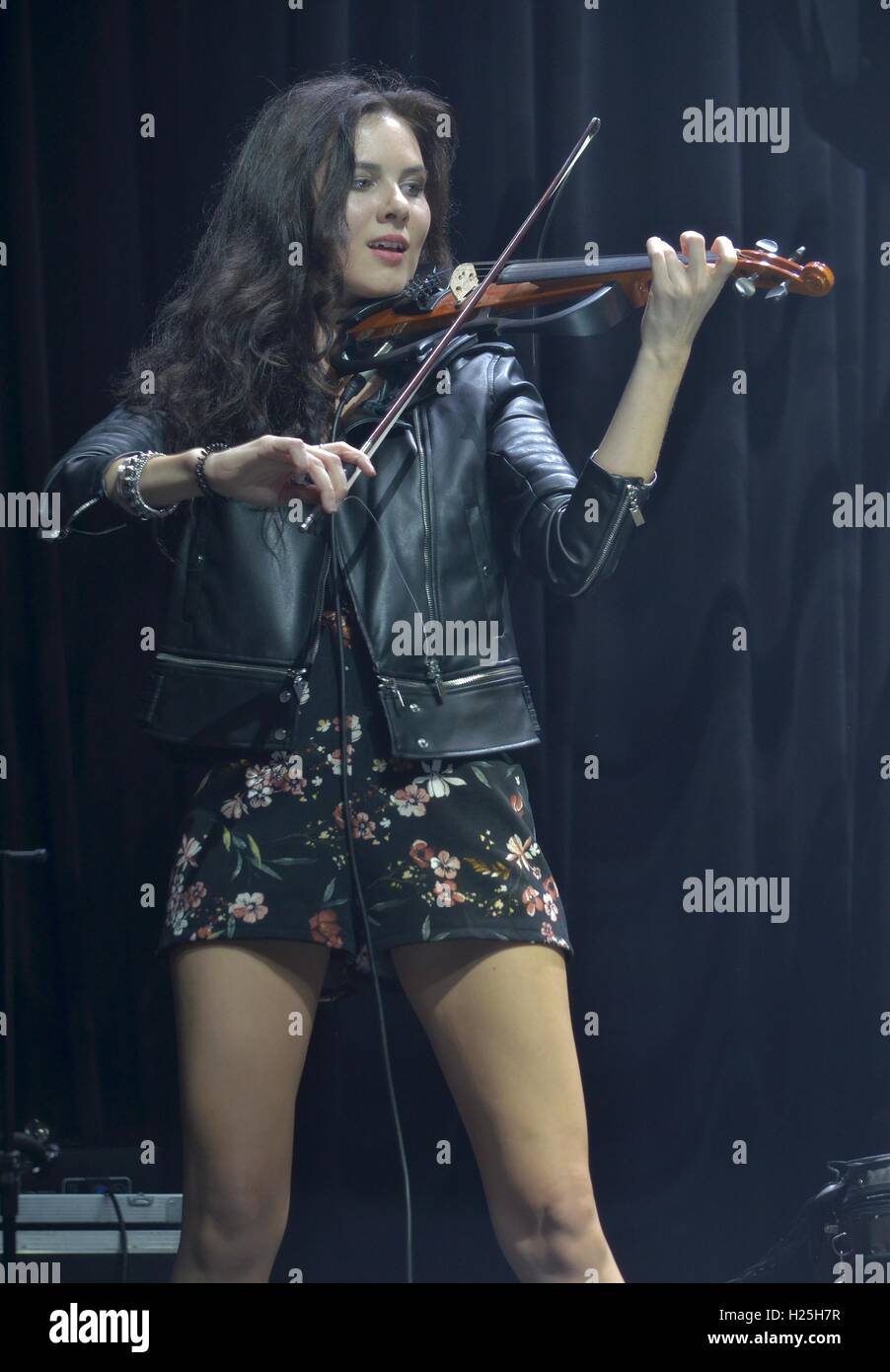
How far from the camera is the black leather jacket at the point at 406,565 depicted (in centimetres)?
155

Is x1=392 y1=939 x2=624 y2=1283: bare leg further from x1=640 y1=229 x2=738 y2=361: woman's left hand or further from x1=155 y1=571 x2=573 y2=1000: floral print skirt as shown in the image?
x1=640 y1=229 x2=738 y2=361: woman's left hand

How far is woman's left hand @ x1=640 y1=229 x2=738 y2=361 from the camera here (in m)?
1.53

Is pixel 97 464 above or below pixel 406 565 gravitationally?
above

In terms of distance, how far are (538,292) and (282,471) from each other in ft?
1.19

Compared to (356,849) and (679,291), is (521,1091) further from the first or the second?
(679,291)

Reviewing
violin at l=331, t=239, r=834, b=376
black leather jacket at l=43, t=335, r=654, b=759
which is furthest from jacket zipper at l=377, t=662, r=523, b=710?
violin at l=331, t=239, r=834, b=376

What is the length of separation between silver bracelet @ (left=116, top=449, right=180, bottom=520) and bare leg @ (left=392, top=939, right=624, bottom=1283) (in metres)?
0.52

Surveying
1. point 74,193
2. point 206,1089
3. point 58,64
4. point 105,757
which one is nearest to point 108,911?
point 105,757

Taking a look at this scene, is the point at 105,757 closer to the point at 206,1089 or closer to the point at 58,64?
the point at 206,1089

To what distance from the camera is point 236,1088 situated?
1.52 metres

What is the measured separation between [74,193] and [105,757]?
29.5 inches

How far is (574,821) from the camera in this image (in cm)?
210
